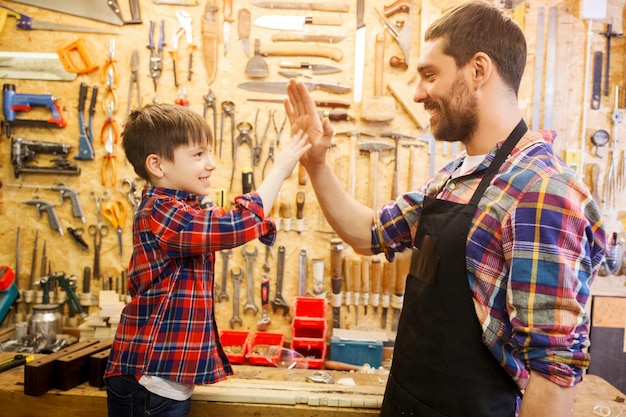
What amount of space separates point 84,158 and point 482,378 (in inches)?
126

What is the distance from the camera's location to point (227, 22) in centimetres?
345

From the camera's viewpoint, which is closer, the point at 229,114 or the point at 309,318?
the point at 309,318

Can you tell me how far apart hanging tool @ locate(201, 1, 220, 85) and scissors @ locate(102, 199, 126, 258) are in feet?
3.87

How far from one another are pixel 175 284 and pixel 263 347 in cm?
173

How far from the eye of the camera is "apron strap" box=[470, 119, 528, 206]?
1.34 m

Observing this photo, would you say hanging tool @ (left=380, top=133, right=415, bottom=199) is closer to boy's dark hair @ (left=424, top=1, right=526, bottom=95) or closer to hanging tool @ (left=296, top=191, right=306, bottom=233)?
hanging tool @ (left=296, top=191, right=306, bottom=233)

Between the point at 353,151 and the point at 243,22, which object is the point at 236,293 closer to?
the point at 353,151

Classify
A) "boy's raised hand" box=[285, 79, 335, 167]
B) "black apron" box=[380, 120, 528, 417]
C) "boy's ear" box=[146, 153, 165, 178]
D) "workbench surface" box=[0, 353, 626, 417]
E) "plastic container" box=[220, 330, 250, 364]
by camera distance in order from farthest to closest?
"plastic container" box=[220, 330, 250, 364], "workbench surface" box=[0, 353, 626, 417], "boy's raised hand" box=[285, 79, 335, 167], "boy's ear" box=[146, 153, 165, 178], "black apron" box=[380, 120, 528, 417]

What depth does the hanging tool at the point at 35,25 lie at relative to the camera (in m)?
Answer: 3.47

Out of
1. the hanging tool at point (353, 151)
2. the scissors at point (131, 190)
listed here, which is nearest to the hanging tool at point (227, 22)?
the hanging tool at point (353, 151)

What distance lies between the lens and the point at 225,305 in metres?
3.54

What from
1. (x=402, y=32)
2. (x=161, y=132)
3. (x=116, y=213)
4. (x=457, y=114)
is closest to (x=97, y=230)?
(x=116, y=213)

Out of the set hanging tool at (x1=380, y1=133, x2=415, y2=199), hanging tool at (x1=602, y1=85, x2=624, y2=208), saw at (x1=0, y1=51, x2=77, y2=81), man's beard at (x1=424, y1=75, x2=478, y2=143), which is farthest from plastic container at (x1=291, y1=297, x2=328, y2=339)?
saw at (x1=0, y1=51, x2=77, y2=81)

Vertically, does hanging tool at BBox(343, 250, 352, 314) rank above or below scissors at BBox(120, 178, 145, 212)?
below
